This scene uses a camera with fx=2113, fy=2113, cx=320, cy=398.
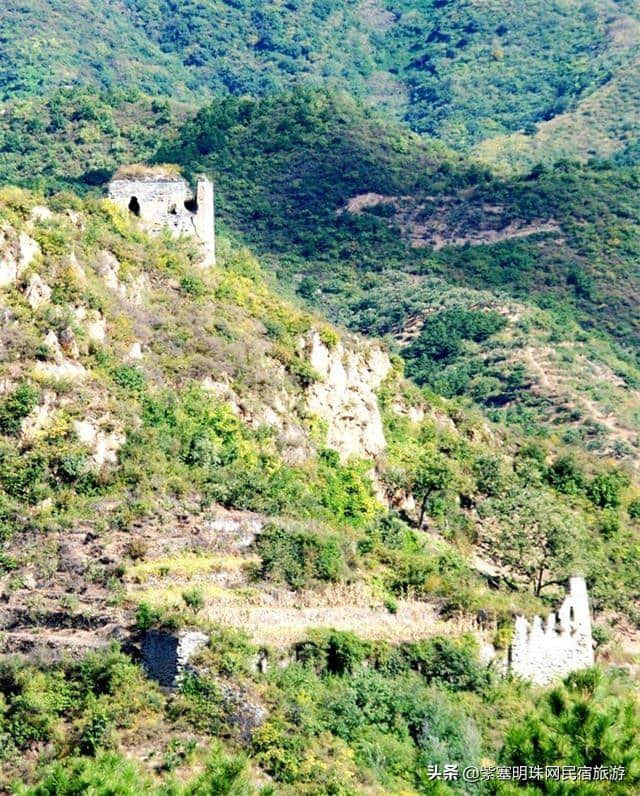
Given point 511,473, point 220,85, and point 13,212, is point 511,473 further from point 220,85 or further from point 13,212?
point 220,85

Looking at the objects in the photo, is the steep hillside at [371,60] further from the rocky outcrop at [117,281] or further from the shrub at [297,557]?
the shrub at [297,557]

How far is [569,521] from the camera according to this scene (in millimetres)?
57938

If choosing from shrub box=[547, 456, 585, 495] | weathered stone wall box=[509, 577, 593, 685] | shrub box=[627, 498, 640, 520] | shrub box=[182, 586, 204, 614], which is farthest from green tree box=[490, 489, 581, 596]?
shrub box=[182, 586, 204, 614]

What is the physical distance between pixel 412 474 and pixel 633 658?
26.1ft

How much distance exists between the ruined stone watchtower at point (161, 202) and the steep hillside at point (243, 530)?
57.3 inches

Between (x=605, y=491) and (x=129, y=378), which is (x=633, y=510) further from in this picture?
(x=129, y=378)

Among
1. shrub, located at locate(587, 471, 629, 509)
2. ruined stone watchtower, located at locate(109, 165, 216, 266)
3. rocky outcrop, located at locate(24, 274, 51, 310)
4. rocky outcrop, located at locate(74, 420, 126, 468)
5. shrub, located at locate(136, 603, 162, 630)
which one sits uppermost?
ruined stone watchtower, located at locate(109, 165, 216, 266)

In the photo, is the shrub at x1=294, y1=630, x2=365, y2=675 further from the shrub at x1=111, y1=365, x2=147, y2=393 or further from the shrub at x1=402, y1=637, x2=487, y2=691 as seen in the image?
the shrub at x1=111, y1=365, x2=147, y2=393

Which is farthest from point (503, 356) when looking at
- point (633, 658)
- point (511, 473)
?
point (633, 658)

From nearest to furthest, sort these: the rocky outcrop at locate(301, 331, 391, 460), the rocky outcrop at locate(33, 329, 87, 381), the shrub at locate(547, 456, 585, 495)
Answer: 1. the rocky outcrop at locate(33, 329, 87, 381)
2. the rocky outcrop at locate(301, 331, 391, 460)
3. the shrub at locate(547, 456, 585, 495)

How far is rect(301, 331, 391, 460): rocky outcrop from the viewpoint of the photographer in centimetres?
5772

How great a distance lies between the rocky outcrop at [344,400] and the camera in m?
A: 57.7

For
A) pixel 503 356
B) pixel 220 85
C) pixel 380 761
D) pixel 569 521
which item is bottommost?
pixel 380 761

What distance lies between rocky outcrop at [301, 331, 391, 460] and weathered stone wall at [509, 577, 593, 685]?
8725 millimetres
